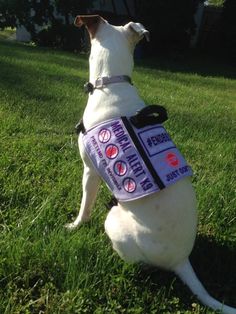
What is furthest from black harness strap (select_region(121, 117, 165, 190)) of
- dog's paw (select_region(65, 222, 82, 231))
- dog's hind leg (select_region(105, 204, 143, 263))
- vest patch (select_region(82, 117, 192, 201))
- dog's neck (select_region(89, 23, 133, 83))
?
dog's paw (select_region(65, 222, 82, 231))

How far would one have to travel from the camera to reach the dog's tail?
7.48 feet

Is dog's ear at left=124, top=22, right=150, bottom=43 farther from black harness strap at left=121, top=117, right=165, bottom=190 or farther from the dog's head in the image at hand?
black harness strap at left=121, top=117, right=165, bottom=190

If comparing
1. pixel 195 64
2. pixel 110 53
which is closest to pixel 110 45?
pixel 110 53

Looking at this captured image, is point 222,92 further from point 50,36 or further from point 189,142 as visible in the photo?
point 50,36

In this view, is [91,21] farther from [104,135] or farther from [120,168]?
[120,168]

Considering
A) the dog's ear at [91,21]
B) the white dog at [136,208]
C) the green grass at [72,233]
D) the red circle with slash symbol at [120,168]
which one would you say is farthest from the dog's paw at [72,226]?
the dog's ear at [91,21]

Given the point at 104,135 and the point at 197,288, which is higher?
the point at 104,135

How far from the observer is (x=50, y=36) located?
52.1ft

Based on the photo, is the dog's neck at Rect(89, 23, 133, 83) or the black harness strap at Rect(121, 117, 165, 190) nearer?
the black harness strap at Rect(121, 117, 165, 190)

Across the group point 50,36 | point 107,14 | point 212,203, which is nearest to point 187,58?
point 107,14

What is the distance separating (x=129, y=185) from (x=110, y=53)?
83cm

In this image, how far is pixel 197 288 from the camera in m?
2.37

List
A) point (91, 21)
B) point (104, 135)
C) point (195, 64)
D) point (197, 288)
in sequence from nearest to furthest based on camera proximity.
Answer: point (197, 288)
point (104, 135)
point (91, 21)
point (195, 64)

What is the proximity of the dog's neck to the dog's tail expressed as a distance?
45.3 inches
